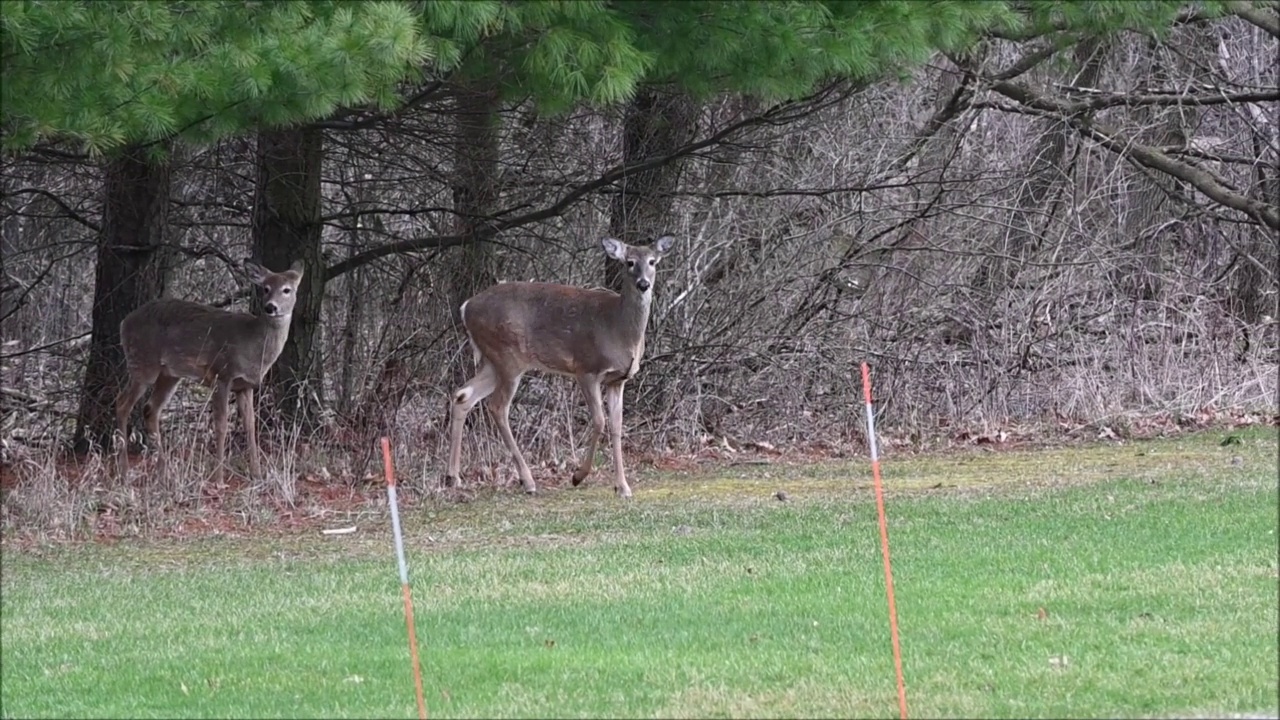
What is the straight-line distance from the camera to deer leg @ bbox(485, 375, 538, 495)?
553 inches

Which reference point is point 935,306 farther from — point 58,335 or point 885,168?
point 58,335

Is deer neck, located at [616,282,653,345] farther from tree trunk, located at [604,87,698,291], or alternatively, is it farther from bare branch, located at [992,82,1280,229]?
bare branch, located at [992,82,1280,229]

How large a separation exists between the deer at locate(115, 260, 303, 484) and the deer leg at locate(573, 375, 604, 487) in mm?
2654

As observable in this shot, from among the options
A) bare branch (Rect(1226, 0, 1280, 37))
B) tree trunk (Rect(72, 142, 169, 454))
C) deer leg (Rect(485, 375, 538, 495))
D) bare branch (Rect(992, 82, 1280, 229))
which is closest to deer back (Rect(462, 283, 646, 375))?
deer leg (Rect(485, 375, 538, 495))

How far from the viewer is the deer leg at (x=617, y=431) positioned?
1353 centimetres

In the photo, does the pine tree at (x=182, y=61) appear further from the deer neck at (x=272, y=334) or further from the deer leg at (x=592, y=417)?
the deer neck at (x=272, y=334)

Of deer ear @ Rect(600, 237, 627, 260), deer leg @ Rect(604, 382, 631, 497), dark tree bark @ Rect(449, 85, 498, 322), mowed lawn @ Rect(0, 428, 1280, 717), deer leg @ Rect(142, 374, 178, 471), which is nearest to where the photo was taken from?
mowed lawn @ Rect(0, 428, 1280, 717)

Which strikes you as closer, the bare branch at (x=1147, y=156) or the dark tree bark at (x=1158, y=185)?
the bare branch at (x=1147, y=156)

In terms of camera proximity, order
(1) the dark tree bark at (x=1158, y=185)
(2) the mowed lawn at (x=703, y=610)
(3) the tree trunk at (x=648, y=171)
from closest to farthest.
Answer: (2) the mowed lawn at (x=703, y=610)
(3) the tree trunk at (x=648, y=171)
(1) the dark tree bark at (x=1158, y=185)

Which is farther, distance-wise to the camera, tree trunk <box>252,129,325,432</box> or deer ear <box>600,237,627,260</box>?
tree trunk <box>252,129,325,432</box>

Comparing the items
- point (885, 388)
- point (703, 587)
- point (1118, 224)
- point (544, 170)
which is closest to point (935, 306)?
point (885, 388)

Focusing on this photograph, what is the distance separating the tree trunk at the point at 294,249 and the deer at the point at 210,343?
1.68 ft

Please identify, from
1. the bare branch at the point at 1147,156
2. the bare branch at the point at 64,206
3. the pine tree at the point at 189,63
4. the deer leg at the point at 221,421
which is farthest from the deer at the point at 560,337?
the bare branch at the point at 1147,156

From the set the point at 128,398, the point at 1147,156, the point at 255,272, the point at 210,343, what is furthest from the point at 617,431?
the point at 1147,156
